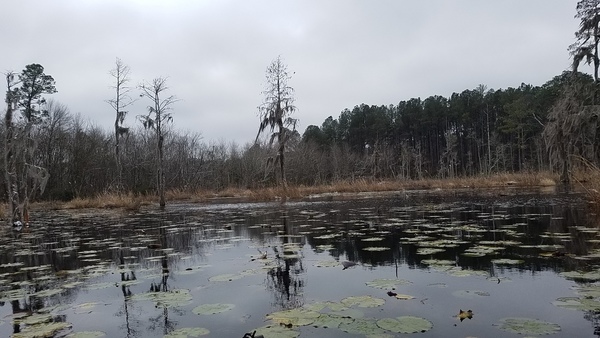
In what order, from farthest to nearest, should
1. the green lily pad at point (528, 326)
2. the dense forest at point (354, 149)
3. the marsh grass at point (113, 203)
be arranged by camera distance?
the dense forest at point (354, 149)
the marsh grass at point (113, 203)
the green lily pad at point (528, 326)

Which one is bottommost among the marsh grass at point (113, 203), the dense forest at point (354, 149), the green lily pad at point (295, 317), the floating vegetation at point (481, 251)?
the green lily pad at point (295, 317)

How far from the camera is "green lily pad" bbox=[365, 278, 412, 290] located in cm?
340

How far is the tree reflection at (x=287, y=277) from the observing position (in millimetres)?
3189

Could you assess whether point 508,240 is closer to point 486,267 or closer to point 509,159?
point 486,267

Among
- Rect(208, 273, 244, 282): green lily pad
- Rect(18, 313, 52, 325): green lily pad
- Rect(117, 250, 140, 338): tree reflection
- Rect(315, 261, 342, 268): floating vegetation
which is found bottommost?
Rect(117, 250, 140, 338): tree reflection

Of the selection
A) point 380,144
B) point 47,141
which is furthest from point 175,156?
point 380,144

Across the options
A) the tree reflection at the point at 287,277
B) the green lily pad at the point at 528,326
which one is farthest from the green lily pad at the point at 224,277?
the green lily pad at the point at 528,326

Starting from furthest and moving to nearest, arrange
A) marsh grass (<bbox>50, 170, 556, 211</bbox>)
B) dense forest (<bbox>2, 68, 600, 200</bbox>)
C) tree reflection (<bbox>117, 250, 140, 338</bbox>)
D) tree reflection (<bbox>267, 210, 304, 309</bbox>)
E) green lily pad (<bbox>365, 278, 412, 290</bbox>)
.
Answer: dense forest (<bbox>2, 68, 600, 200</bbox>) → marsh grass (<bbox>50, 170, 556, 211</bbox>) → green lily pad (<bbox>365, 278, 412, 290</bbox>) → tree reflection (<bbox>267, 210, 304, 309</bbox>) → tree reflection (<bbox>117, 250, 140, 338</bbox>)

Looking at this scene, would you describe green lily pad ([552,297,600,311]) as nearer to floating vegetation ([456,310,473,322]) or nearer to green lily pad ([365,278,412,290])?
floating vegetation ([456,310,473,322])

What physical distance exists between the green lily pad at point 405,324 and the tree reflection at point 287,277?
816mm

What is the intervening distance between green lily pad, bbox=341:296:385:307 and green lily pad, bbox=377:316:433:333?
353 millimetres

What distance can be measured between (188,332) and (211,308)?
0.49 metres

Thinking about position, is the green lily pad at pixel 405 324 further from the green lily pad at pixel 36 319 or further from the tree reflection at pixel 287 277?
the green lily pad at pixel 36 319

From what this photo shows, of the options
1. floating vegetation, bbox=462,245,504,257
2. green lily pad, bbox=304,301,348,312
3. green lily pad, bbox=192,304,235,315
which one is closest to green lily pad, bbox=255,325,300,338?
green lily pad, bbox=304,301,348,312
